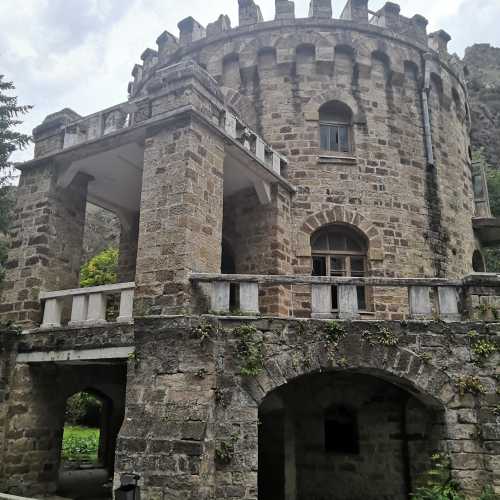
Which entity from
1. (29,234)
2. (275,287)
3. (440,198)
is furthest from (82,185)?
(440,198)

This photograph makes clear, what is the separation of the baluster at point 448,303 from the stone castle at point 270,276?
2 cm

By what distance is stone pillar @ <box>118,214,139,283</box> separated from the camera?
13561 millimetres

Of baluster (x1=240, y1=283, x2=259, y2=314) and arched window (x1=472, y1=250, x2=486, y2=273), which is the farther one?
arched window (x1=472, y1=250, x2=486, y2=273)

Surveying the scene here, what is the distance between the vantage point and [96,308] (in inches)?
344

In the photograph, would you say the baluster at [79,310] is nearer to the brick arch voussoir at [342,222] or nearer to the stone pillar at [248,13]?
the brick arch voussoir at [342,222]

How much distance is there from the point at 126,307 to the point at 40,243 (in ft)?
8.85

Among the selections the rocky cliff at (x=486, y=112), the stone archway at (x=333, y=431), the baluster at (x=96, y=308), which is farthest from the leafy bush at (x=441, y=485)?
the rocky cliff at (x=486, y=112)

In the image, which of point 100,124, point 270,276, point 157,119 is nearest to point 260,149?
point 157,119

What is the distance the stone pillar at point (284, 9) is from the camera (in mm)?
12875

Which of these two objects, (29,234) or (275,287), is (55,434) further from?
(275,287)

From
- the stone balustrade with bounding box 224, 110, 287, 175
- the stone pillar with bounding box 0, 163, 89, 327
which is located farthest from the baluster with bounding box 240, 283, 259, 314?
the stone pillar with bounding box 0, 163, 89, 327

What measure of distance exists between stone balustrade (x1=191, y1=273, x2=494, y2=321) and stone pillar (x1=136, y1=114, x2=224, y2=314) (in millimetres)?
428

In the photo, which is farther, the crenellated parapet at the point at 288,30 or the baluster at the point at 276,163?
the crenellated parapet at the point at 288,30

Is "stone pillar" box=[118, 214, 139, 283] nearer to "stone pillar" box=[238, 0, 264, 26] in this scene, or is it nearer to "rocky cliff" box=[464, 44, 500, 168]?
"stone pillar" box=[238, 0, 264, 26]
